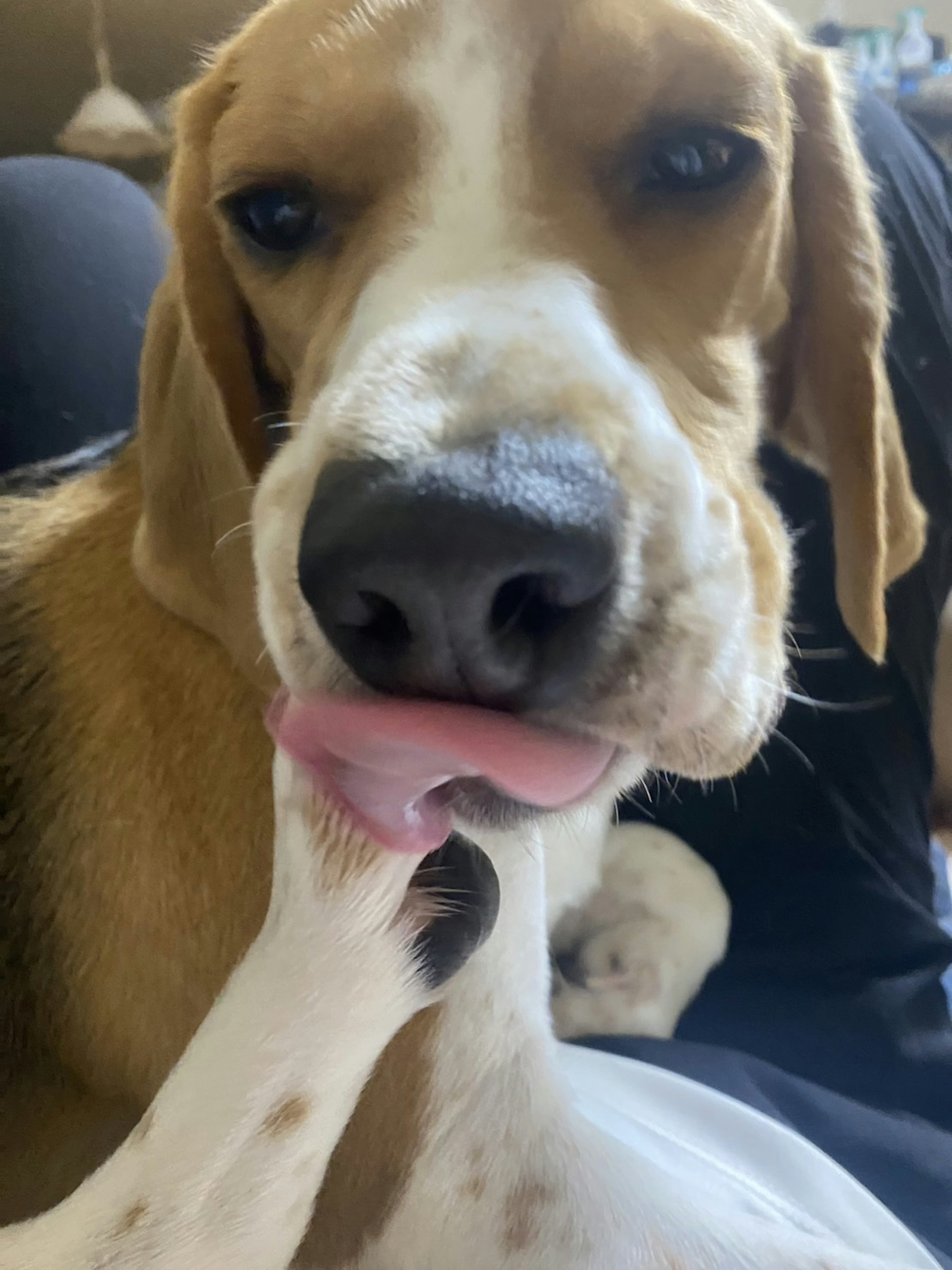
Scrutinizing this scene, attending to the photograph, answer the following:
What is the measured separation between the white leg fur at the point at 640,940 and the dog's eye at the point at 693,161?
1.16 meters

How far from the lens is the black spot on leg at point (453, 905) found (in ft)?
3.53

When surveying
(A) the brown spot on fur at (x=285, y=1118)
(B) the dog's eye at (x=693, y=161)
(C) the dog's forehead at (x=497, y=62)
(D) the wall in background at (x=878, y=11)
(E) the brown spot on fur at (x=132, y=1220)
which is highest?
(C) the dog's forehead at (x=497, y=62)

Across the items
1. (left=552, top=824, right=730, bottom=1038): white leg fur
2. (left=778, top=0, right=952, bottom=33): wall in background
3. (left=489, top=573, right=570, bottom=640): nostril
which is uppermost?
(left=489, top=573, right=570, bottom=640): nostril

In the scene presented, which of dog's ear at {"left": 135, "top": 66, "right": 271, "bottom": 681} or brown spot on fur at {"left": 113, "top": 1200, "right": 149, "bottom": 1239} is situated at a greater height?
dog's ear at {"left": 135, "top": 66, "right": 271, "bottom": 681}

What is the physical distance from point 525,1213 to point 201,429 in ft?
3.30

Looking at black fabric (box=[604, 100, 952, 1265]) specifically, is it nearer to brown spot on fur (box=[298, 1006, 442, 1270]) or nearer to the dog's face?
the dog's face

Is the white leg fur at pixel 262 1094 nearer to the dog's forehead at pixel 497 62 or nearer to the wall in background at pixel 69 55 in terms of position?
the dog's forehead at pixel 497 62

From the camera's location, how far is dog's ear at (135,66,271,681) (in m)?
1.22

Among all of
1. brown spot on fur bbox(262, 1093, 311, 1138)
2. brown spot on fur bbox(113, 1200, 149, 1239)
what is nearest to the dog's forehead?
brown spot on fur bbox(262, 1093, 311, 1138)

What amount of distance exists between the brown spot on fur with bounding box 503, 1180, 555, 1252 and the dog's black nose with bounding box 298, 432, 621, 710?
2.40 feet

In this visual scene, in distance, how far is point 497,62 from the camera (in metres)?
1.07

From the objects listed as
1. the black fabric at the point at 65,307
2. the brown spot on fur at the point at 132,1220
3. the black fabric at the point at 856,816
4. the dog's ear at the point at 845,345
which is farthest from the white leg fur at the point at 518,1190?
the black fabric at the point at 65,307

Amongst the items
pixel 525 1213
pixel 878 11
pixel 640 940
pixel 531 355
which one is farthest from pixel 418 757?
pixel 878 11

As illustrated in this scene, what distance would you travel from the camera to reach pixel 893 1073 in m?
1.60
